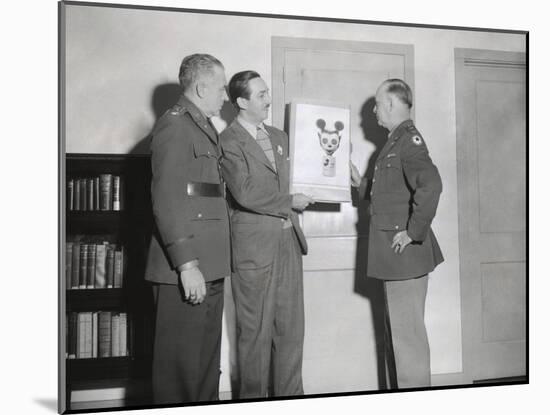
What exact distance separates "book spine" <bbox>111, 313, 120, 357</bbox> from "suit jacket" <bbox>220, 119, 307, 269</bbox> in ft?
1.92

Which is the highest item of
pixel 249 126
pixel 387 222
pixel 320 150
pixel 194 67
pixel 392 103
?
pixel 194 67

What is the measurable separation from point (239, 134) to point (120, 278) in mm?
852

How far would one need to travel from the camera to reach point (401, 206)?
3131 millimetres

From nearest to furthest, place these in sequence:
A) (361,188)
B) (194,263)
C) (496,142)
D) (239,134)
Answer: (194,263)
(239,134)
(361,188)
(496,142)

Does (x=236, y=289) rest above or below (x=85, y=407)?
above

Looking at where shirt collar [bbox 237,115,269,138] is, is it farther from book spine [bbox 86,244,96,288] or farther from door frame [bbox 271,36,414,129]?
book spine [bbox 86,244,96,288]

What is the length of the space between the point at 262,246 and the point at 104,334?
32.0 inches

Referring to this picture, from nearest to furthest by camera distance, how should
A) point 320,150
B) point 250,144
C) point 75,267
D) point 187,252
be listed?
1. point 187,252
2. point 75,267
3. point 250,144
4. point 320,150

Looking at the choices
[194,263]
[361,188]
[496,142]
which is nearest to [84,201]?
[194,263]

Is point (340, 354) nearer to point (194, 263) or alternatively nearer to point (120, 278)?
point (194, 263)

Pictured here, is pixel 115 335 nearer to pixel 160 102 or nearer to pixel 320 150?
pixel 160 102

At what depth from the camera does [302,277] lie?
3.04 meters

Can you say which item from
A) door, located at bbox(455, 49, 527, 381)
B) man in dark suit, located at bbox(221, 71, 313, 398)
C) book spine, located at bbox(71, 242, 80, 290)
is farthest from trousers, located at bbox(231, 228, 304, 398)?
door, located at bbox(455, 49, 527, 381)

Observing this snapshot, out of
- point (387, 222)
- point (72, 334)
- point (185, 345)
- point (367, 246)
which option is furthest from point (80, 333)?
point (387, 222)
